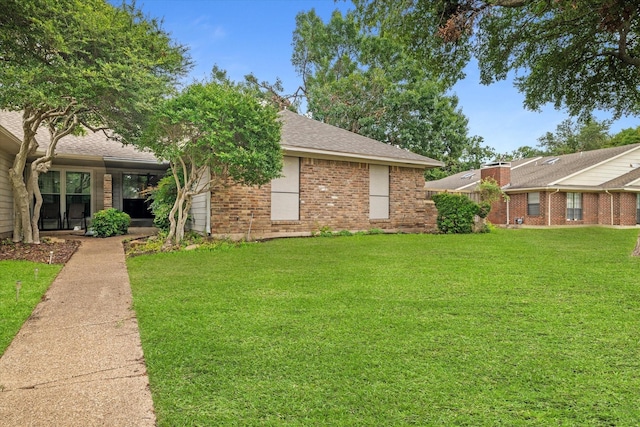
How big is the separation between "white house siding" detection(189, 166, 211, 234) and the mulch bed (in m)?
3.06

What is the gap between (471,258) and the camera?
25.9 feet

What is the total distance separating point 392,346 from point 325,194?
939 cm

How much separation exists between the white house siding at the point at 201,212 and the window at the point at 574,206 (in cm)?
1854

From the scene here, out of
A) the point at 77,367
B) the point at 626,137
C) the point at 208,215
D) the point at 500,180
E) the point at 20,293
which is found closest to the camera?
the point at 77,367

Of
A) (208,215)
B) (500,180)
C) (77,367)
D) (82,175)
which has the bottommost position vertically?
(77,367)

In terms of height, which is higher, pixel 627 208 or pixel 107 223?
pixel 627 208

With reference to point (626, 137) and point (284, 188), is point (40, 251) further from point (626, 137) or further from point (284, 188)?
point (626, 137)

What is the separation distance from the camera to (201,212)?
11.4 m

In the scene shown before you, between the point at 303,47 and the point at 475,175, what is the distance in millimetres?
17510

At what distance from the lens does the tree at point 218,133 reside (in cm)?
823

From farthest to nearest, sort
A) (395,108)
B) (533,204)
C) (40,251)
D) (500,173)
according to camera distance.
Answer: (395,108) < (500,173) < (533,204) < (40,251)

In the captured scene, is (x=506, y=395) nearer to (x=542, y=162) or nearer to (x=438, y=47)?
(x=438, y=47)

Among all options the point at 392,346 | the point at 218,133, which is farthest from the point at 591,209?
the point at 392,346

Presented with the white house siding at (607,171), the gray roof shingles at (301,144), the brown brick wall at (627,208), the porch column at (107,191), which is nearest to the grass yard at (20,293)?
the gray roof shingles at (301,144)
